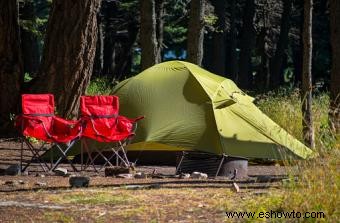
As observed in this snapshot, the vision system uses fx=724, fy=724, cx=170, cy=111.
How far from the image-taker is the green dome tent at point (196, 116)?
10.8 metres

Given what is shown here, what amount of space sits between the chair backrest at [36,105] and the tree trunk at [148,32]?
8.06 m

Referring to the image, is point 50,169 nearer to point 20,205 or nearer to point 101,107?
point 101,107

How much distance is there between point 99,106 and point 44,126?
3.21ft

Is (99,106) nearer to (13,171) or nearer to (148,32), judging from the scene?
(13,171)

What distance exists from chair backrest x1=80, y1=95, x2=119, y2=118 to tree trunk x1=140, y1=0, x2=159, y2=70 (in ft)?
25.8

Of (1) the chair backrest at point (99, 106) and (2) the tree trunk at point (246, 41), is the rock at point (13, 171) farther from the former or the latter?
(2) the tree trunk at point (246, 41)

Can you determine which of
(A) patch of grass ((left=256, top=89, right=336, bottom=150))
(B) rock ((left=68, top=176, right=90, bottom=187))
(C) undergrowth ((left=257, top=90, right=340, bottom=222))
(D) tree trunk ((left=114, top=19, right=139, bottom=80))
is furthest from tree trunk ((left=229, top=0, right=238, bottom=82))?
(C) undergrowth ((left=257, top=90, right=340, bottom=222))

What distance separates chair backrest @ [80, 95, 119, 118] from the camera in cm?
1056

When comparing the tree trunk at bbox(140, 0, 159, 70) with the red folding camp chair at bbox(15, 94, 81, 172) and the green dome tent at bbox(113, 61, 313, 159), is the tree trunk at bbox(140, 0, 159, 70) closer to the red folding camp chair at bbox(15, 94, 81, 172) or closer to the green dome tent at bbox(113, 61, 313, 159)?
the green dome tent at bbox(113, 61, 313, 159)

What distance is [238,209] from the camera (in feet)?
20.9

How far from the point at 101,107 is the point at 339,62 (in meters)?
6.56

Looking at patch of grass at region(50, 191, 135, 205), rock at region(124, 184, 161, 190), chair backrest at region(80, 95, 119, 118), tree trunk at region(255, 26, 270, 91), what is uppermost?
chair backrest at region(80, 95, 119, 118)

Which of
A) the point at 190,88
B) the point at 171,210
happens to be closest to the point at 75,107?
the point at 190,88

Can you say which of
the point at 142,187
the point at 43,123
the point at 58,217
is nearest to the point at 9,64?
the point at 43,123
